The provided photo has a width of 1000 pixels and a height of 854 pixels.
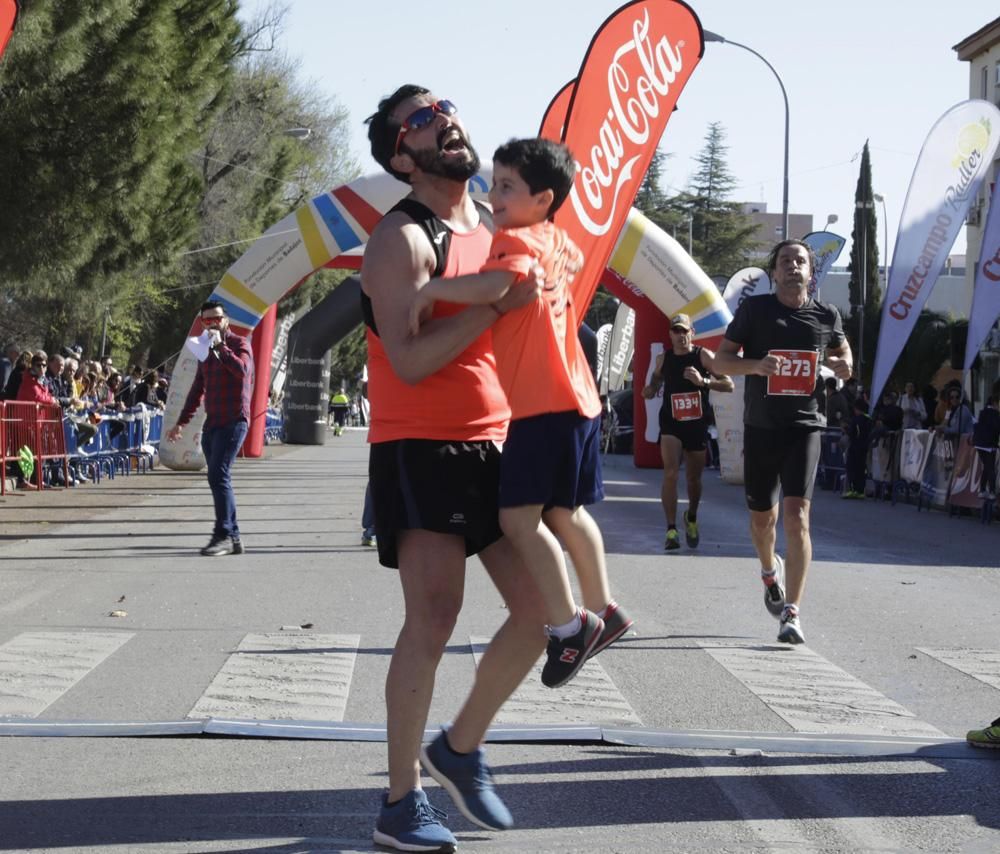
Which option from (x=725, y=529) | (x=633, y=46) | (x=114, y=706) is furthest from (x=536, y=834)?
(x=725, y=529)

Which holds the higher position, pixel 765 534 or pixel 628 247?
pixel 628 247

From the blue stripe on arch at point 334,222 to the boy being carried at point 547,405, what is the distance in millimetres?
17196

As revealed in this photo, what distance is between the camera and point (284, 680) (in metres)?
7.06

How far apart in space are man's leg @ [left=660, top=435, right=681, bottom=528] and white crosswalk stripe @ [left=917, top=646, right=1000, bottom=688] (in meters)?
5.16

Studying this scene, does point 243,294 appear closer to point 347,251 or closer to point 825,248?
point 347,251

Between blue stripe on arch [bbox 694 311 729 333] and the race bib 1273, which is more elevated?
blue stripe on arch [bbox 694 311 729 333]

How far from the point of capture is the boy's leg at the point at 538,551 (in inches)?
178

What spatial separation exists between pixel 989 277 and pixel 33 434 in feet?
38.7

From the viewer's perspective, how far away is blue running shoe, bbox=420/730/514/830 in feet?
14.4

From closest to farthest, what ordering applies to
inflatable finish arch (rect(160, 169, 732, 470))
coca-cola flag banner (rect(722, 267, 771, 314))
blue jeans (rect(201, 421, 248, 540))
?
blue jeans (rect(201, 421, 248, 540))
inflatable finish arch (rect(160, 169, 732, 470))
coca-cola flag banner (rect(722, 267, 771, 314))

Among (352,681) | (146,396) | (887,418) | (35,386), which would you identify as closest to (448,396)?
(352,681)

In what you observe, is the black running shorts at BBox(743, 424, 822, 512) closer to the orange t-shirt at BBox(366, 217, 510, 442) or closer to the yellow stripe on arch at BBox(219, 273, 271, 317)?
the orange t-shirt at BBox(366, 217, 510, 442)

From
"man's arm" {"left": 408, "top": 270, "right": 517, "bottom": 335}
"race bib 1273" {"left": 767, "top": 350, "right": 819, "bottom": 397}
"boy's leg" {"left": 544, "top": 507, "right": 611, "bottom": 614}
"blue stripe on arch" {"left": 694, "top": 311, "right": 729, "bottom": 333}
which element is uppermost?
"blue stripe on arch" {"left": 694, "top": 311, "right": 729, "bottom": 333}

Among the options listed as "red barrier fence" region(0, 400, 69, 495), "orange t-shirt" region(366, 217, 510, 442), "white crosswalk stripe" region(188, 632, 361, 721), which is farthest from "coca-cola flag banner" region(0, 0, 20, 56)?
"red barrier fence" region(0, 400, 69, 495)
